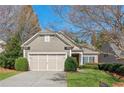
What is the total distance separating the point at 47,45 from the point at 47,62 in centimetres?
179

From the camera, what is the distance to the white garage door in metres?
28.5

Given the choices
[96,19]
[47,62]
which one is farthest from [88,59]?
[96,19]

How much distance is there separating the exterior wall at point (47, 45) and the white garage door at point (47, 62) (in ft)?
2.12

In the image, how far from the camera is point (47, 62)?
28531 millimetres

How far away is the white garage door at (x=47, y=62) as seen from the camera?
2847 cm

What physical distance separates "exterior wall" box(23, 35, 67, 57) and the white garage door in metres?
0.65

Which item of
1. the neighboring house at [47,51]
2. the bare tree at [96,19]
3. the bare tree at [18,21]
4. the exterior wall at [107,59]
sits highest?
the bare tree at [18,21]

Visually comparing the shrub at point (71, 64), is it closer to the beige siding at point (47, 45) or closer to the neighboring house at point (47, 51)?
the neighboring house at point (47, 51)

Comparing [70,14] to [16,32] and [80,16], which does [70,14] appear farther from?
[16,32]

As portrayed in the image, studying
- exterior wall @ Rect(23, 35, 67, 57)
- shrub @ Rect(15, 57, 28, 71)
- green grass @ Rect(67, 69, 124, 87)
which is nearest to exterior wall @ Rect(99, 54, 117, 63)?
exterior wall @ Rect(23, 35, 67, 57)

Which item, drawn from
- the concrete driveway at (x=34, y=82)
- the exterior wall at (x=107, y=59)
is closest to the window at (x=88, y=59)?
the exterior wall at (x=107, y=59)

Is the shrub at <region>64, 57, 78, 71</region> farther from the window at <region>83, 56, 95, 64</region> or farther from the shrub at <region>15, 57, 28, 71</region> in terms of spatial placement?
the window at <region>83, 56, 95, 64</region>
